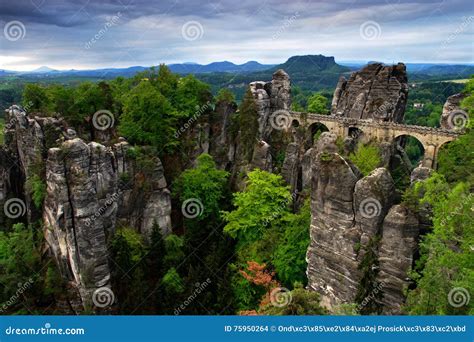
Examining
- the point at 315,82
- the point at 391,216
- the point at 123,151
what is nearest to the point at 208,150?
the point at 123,151

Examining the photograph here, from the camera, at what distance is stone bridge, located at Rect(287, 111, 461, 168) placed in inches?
1547

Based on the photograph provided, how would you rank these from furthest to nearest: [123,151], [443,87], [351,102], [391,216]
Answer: [443,87] < [351,102] < [123,151] < [391,216]

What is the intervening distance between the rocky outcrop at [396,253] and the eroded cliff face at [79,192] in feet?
61.8

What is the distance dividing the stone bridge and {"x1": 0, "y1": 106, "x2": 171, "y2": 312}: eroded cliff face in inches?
838

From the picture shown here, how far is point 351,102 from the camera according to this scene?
48438 millimetres

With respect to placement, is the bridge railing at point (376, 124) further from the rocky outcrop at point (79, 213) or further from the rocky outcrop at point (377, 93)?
the rocky outcrop at point (79, 213)

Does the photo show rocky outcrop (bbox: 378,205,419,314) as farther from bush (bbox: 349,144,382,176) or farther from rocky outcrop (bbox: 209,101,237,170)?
rocky outcrop (bbox: 209,101,237,170)

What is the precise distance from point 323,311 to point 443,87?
14650 centimetres

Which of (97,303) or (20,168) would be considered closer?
(97,303)

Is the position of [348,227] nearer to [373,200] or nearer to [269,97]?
[373,200]

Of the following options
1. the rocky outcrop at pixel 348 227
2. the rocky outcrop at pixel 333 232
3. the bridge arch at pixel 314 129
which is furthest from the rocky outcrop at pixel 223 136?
the rocky outcrop at pixel 333 232

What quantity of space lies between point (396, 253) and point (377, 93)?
28.1m

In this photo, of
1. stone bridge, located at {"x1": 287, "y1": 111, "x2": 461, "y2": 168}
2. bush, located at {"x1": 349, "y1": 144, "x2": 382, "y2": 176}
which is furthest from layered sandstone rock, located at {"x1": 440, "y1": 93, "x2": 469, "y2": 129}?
bush, located at {"x1": 349, "y1": 144, "x2": 382, "y2": 176}

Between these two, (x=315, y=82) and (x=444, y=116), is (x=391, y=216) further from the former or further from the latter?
(x=315, y=82)
